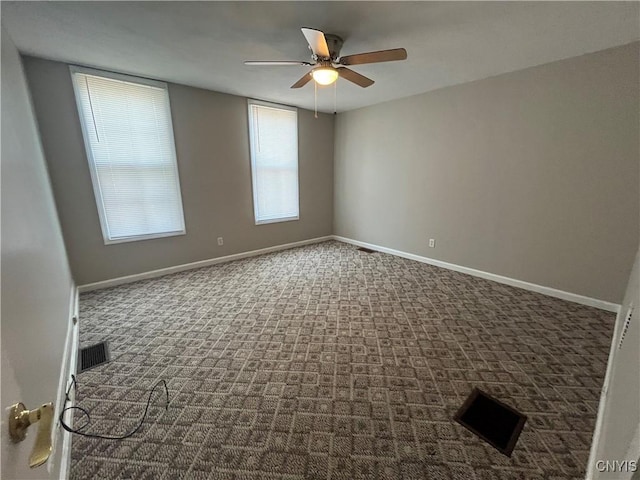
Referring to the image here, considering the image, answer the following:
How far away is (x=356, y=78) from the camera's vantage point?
7.73 feet

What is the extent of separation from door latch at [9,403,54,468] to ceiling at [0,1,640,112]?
2.29 m

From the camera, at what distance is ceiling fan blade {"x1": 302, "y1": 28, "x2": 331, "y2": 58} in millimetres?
1689

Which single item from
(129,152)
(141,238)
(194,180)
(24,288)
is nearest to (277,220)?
(194,180)

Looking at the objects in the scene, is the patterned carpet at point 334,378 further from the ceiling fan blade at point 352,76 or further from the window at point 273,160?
the ceiling fan blade at point 352,76

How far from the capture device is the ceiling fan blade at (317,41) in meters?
1.69

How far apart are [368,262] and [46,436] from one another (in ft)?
12.4

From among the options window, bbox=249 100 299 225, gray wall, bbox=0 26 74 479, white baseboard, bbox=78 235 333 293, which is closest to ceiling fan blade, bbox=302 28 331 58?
gray wall, bbox=0 26 74 479

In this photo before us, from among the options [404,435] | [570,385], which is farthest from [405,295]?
[404,435]

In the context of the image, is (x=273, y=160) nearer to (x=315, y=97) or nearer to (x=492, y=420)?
(x=315, y=97)

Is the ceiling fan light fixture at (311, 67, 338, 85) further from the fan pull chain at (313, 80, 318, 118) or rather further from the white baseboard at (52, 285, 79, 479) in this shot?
the white baseboard at (52, 285, 79, 479)

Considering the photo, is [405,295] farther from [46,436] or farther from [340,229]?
[46,436]

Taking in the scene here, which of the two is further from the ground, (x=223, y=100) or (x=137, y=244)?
(x=223, y=100)

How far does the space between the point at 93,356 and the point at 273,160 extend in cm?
337

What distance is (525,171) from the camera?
9.60 feet
